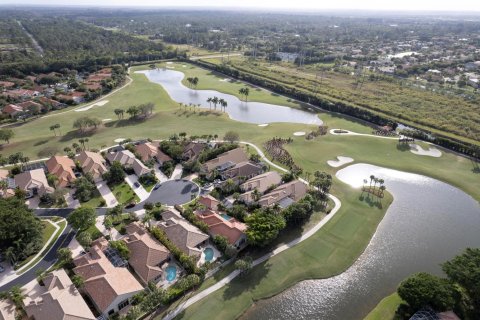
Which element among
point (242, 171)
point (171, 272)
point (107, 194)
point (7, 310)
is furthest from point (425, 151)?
point (7, 310)

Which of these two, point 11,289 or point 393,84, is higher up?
point 393,84

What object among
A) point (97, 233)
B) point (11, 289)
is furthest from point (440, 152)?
point (11, 289)

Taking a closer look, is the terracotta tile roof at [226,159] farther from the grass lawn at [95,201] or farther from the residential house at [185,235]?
the grass lawn at [95,201]

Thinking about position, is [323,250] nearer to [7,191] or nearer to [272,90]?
[7,191]

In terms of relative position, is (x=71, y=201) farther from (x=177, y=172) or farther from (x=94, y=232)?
(x=177, y=172)

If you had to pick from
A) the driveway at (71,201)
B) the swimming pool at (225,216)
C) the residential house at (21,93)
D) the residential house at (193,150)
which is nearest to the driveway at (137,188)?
the driveway at (71,201)
